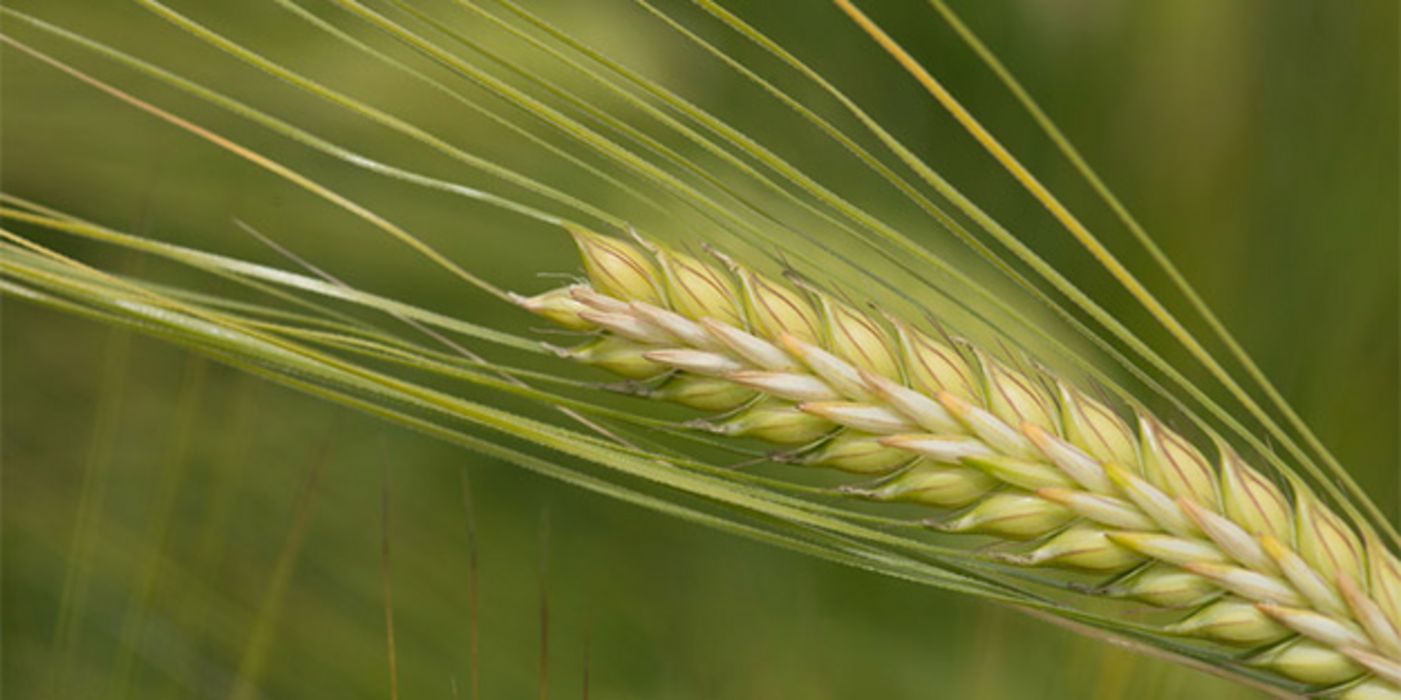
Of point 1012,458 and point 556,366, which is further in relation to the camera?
point 556,366

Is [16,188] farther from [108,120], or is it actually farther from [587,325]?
[587,325]

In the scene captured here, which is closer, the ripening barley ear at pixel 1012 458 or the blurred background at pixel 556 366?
the ripening barley ear at pixel 1012 458

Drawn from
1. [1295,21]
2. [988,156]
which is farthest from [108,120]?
[1295,21]

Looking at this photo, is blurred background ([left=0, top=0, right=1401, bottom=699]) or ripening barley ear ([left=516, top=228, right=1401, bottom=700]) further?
blurred background ([left=0, top=0, right=1401, bottom=699])
